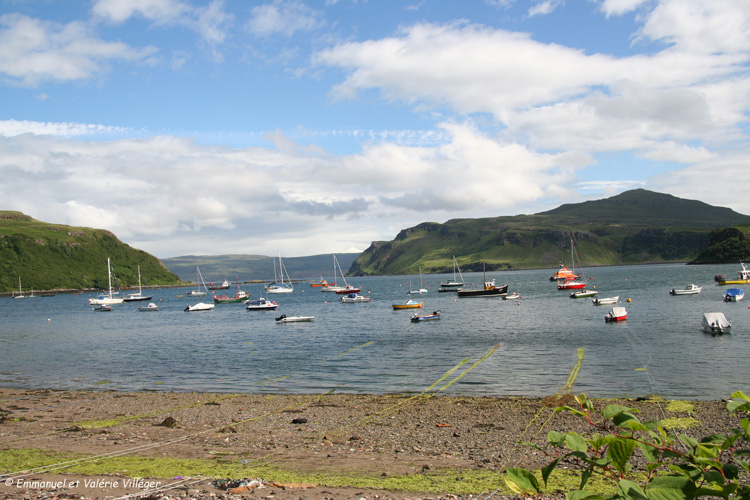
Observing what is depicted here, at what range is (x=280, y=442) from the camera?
18.1m

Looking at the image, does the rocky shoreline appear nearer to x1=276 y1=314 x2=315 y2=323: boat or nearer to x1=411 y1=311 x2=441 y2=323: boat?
x1=411 y1=311 x2=441 y2=323: boat

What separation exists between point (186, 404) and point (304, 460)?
13577mm

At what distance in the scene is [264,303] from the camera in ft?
375

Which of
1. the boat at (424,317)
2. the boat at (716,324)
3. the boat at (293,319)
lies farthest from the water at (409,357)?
the boat at (293,319)

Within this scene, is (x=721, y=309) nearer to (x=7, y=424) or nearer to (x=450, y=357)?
(x=450, y=357)

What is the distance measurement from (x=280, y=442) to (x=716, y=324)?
46.6m

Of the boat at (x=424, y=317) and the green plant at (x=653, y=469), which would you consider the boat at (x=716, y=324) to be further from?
the green plant at (x=653, y=469)

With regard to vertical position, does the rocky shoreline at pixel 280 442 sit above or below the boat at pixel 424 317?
above

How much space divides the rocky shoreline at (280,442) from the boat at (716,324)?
29.5 meters

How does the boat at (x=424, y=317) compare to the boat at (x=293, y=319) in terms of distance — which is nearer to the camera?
the boat at (x=424, y=317)

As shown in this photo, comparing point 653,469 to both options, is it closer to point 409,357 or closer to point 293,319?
point 409,357

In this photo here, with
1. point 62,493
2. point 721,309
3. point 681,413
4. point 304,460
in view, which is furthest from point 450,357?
point 721,309

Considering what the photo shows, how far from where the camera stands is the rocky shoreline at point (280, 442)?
479 inches

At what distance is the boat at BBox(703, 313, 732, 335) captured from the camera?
4784cm
